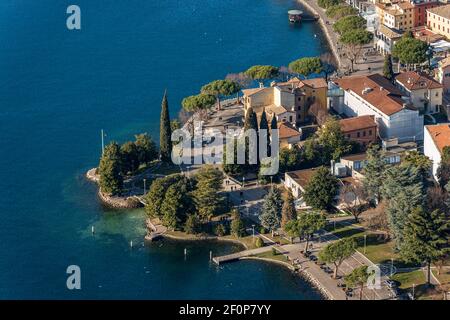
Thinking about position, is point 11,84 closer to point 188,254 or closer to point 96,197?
point 96,197

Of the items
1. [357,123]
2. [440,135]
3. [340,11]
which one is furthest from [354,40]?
[440,135]

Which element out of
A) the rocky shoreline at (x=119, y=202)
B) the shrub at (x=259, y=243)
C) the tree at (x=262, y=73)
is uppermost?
the tree at (x=262, y=73)

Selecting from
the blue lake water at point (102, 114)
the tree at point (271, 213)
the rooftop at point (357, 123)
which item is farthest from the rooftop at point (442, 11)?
the tree at point (271, 213)

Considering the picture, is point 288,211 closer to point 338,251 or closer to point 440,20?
point 338,251

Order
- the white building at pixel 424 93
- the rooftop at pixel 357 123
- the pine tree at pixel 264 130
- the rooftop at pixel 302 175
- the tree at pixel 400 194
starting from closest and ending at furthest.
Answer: the tree at pixel 400 194 < the rooftop at pixel 302 175 < the pine tree at pixel 264 130 < the rooftop at pixel 357 123 < the white building at pixel 424 93

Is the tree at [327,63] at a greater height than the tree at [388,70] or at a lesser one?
lesser

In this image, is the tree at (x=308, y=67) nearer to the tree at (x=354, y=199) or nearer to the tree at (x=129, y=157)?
the tree at (x=129, y=157)

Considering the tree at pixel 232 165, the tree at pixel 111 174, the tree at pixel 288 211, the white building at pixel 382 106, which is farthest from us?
the white building at pixel 382 106
